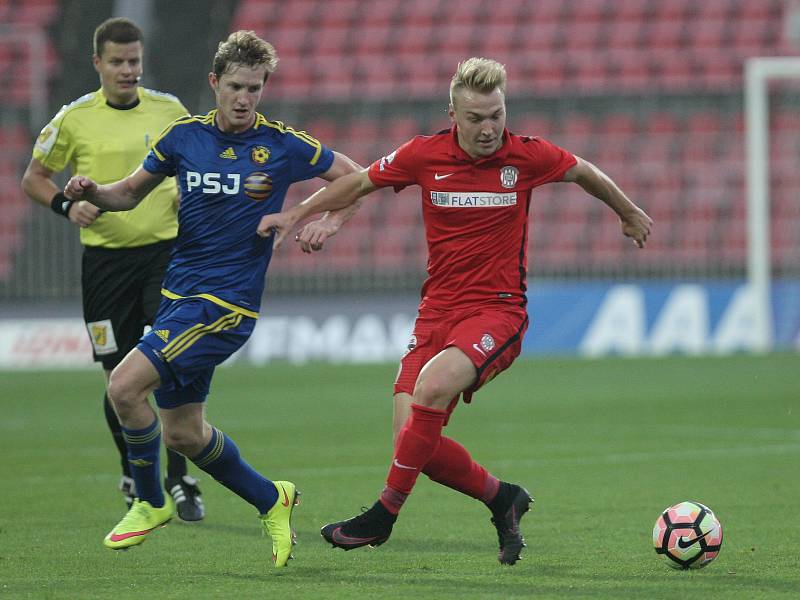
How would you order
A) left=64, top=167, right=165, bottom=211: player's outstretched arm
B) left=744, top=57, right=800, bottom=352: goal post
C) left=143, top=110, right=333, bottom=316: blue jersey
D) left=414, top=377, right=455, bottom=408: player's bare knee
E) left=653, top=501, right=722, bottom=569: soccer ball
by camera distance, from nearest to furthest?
left=653, top=501, right=722, bottom=569: soccer ball
left=414, top=377, right=455, bottom=408: player's bare knee
left=143, top=110, right=333, bottom=316: blue jersey
left=64, top=167, right=165, bottom=211: player's outstretched arm
left=744, top=57, right=800, bottom=352: goal post

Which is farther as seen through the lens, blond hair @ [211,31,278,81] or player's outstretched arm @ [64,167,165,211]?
player's outstretched arm @ [64,167,165,211]

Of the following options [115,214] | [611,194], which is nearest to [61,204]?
[115,214]

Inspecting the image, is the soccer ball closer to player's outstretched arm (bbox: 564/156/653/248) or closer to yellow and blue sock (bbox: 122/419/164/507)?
player's outstretched arm (bbox: 564/156/653/248)

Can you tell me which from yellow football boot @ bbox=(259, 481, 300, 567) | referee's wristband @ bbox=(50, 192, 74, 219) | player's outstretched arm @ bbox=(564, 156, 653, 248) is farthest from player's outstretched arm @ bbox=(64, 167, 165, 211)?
player's outstretched arm @ bbox=(564, 156, 653, 248)

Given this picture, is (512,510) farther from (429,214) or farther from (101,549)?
(101,549)

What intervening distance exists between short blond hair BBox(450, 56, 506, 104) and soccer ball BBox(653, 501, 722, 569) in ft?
5.83

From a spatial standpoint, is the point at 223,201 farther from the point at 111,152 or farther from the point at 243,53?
the point at 111,152

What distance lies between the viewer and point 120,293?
7.70m

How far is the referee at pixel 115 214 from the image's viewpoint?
7633 millimetres

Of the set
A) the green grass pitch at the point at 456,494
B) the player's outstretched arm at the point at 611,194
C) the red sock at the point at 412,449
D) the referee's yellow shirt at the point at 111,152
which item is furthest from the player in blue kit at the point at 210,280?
the referee's yellow shirt at the point at 111,152

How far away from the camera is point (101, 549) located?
6312 millimetres

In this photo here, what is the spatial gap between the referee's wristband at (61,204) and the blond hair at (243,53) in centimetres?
103

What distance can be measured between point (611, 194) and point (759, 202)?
40.2 ft

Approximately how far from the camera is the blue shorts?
238 inches
